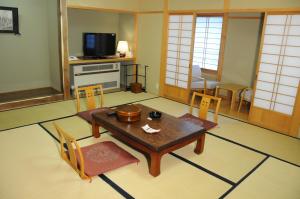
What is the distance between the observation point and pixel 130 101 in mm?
5844

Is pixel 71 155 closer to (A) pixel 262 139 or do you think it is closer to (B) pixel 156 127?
(B) pixel 156 127

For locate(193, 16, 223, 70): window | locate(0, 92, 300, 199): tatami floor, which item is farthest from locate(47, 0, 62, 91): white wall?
locate(193, 16, 223, 70): window

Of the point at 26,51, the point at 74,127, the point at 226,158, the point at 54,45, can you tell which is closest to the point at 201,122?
the point at 226,158

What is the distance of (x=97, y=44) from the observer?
20.9ft

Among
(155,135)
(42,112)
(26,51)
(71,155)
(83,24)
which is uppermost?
(83,24)

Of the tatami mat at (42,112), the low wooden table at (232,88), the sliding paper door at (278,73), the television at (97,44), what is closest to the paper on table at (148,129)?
the tatami mat at (42,112)

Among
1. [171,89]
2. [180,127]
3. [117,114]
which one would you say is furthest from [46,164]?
[171,89]

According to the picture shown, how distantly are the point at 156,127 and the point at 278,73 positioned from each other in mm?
2581

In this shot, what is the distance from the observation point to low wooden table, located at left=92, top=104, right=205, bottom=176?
9.41 ft

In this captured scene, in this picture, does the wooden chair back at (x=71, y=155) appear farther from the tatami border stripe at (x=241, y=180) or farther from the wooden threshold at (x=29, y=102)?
the wooden threshold at (x=29, y=102)

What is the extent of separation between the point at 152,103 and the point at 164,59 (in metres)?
1.22

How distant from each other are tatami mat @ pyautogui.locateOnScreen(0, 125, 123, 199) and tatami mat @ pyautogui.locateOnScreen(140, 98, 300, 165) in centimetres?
233

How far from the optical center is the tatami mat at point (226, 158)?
3.14m

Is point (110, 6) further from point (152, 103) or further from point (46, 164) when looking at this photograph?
point (46, 164)
